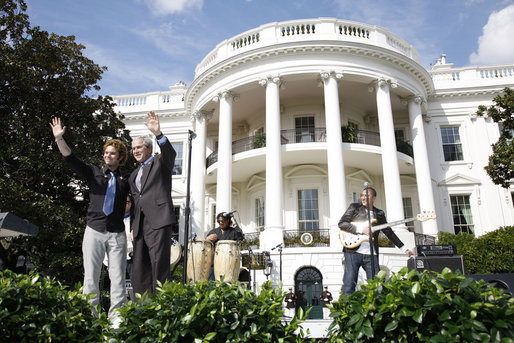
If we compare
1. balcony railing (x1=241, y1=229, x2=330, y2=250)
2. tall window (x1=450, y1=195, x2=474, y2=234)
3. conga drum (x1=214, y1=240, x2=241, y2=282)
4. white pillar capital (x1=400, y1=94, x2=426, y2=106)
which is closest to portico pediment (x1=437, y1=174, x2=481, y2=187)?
tall window (x1=450, y1=195, x2=474, y2=234)

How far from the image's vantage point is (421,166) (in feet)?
60.2

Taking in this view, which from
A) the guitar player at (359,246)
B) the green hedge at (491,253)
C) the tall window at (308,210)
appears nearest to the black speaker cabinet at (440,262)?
the guitar player at (359,246)

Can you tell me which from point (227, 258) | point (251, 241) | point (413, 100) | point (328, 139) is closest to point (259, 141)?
point (328, 139)

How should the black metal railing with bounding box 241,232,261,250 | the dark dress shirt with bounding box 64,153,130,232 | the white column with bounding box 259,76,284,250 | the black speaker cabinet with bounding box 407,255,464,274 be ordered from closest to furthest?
the dark dress shirt with bounding box 64,153,130,232
the black speaker cabinet with bounding box 407,255,464,274
the white column with bounding box 259,76,284,250
the black metal railing with bounding box 241,232,261,250

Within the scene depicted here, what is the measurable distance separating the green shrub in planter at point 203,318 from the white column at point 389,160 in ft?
47.2

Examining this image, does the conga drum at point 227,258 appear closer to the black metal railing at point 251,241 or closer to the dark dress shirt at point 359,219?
the dark dress shirt at point 359,219

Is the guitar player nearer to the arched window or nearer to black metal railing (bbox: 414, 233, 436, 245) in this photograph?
the arched window

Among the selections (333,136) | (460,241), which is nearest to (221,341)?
(333,136)

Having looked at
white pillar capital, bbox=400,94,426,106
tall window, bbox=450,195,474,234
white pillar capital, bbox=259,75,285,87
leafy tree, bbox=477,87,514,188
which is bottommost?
tall window, bbox=450,195,474,234

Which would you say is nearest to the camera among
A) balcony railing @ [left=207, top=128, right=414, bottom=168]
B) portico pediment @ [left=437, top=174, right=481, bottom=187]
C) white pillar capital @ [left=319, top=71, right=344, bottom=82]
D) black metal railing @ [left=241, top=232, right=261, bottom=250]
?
black metal railing @ [left=241, top=232, right=261, bottom=250]

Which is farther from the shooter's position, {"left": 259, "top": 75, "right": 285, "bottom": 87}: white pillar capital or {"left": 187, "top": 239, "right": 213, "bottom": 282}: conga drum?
{"left": 259, "top": 75, "right": 285, "bottom": 87}: white pillar capital

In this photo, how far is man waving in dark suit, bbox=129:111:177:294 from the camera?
12.2 ft

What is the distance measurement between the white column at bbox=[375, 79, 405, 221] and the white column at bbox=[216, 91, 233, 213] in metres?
6.87

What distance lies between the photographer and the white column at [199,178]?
19.2m
